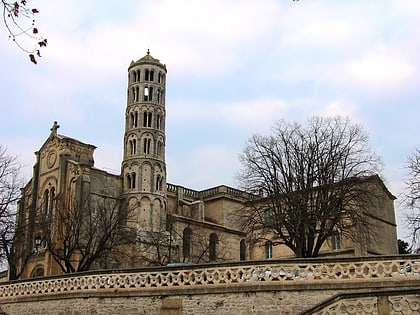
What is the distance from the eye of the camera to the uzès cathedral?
46656 millimetres

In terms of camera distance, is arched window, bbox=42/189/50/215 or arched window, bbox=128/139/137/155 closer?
arched window, bbox=42/189/50/215

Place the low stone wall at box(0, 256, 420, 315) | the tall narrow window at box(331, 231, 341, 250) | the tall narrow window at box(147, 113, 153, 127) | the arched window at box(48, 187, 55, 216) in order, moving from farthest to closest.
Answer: the tall narrow window at box(147, 113, 153, 127), the arched window at box(48, 187, 55, 216), the tall narrow window at box(331, 231, 341, 250), the low stone wall at box(0, 256, 420, 315)

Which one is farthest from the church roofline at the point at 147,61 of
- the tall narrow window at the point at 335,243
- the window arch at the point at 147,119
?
the tall narrow window at the point at 335,243

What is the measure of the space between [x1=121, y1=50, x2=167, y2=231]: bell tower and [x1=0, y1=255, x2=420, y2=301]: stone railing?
33127mm

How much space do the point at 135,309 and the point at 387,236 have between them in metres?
31.9

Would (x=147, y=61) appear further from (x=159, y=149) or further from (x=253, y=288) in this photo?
(x=253, y=288)

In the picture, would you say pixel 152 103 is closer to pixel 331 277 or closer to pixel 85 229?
pixel 85 229

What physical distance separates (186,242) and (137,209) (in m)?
5.99

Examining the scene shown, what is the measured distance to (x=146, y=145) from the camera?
62.1 m

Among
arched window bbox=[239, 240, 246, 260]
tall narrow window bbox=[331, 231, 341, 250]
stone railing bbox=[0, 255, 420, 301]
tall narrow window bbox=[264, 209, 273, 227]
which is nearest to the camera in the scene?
stone railing bbox=[0, 255, 420, 301]

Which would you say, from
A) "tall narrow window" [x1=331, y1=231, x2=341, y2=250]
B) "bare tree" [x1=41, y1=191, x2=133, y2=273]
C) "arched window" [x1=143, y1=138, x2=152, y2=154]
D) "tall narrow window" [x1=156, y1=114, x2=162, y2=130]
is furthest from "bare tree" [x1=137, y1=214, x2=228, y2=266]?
"tall narrow window" [x1=331, y1=231, x2=341, y2=250]

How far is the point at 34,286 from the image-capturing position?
26.6 meters

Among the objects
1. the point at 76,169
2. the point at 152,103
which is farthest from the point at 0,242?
the point at 152,103

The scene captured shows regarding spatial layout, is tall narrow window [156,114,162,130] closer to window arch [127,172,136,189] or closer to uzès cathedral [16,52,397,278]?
uzès cathedral [16,52,397,278]
